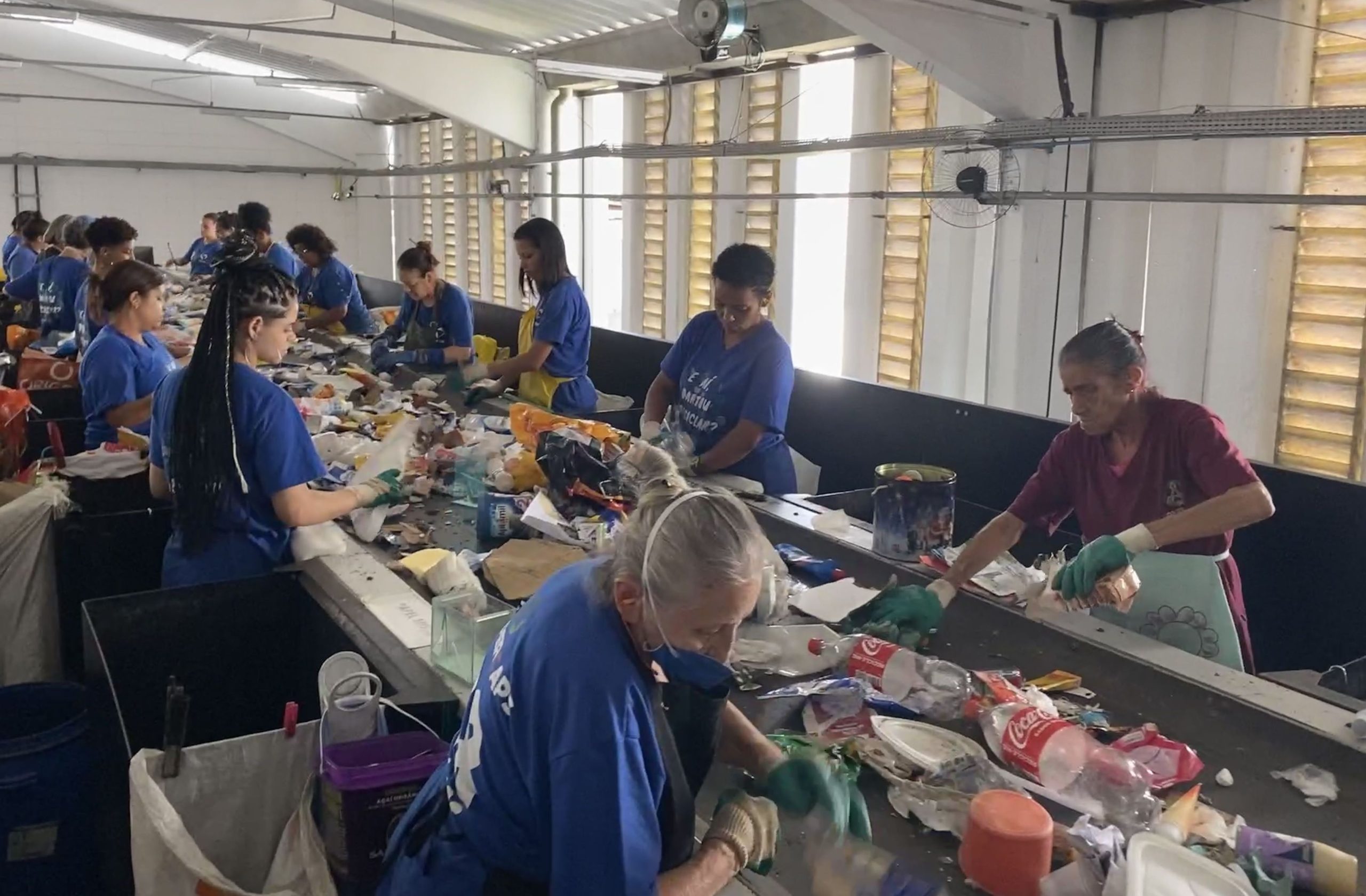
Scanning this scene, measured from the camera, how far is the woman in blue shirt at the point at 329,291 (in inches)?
278

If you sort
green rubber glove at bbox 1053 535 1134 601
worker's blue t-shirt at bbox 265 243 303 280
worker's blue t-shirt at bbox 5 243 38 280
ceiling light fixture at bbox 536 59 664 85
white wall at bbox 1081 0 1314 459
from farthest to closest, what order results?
worker's blue t-shirt at bbox 5 243 38 280 < worker's blue t-shirt at bbox 265 243 303 280 < ceiling light fixture at bbox 536 59 664 85 < white wall at bbox 1081 0 1314 459 < green rubber glove at bbox 1053 535 1134 601

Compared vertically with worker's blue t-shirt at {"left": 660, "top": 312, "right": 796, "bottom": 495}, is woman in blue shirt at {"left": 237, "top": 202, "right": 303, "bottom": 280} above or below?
above

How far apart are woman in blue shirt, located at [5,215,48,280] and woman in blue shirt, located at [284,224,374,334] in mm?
2969

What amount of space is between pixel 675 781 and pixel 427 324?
470 centimetres

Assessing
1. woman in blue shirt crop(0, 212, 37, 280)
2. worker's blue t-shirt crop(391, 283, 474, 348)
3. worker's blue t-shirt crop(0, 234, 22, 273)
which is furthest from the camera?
worker's blue t-shirt crop(0, 234, 22, 273)

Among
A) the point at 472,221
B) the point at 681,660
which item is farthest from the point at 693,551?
the point at 472,221

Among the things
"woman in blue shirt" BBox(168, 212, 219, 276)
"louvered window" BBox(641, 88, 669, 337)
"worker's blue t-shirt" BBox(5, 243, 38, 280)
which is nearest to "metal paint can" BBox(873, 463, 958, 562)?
"louvered window" BBox(641, 88, 669, 337)

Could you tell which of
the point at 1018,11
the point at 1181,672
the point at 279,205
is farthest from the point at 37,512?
the point at 279,205

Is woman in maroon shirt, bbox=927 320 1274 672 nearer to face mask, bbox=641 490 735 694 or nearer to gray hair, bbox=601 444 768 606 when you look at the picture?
face mask, bbox=641 490 735 694

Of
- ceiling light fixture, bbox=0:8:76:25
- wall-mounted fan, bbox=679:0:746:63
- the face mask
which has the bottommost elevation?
the face mask

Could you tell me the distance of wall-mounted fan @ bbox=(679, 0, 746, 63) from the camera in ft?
16.0

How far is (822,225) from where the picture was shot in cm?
721

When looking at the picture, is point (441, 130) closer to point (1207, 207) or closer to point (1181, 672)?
point (1207, 207)

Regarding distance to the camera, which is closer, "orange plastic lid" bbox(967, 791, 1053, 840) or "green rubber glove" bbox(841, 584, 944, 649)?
"orange plastic lid" bbox(967, 791, 1053, 840)
